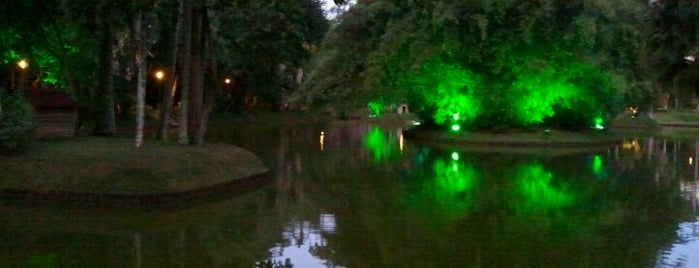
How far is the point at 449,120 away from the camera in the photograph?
144ft

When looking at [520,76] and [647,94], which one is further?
[647,94]


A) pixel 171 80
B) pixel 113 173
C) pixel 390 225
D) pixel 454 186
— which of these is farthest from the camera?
pixel 171 80

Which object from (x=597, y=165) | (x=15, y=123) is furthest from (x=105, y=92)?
(x=597, y=165)

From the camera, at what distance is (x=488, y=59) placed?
38.8 metres

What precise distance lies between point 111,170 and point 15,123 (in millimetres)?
2697

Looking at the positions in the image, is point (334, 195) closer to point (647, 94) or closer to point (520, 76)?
point (520, 76)

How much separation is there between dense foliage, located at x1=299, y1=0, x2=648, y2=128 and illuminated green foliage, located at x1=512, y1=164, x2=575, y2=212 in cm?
1386

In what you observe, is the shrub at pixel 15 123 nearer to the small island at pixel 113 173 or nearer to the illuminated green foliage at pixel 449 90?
the small island at pixel 113 173

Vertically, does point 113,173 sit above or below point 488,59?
below

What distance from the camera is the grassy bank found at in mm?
16812

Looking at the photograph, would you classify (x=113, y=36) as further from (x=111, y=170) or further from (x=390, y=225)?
(x=390, y=225)

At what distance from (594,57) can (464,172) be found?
16427 millimetres

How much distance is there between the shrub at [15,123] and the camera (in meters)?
18.0

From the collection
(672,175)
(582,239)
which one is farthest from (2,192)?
(672,175)
